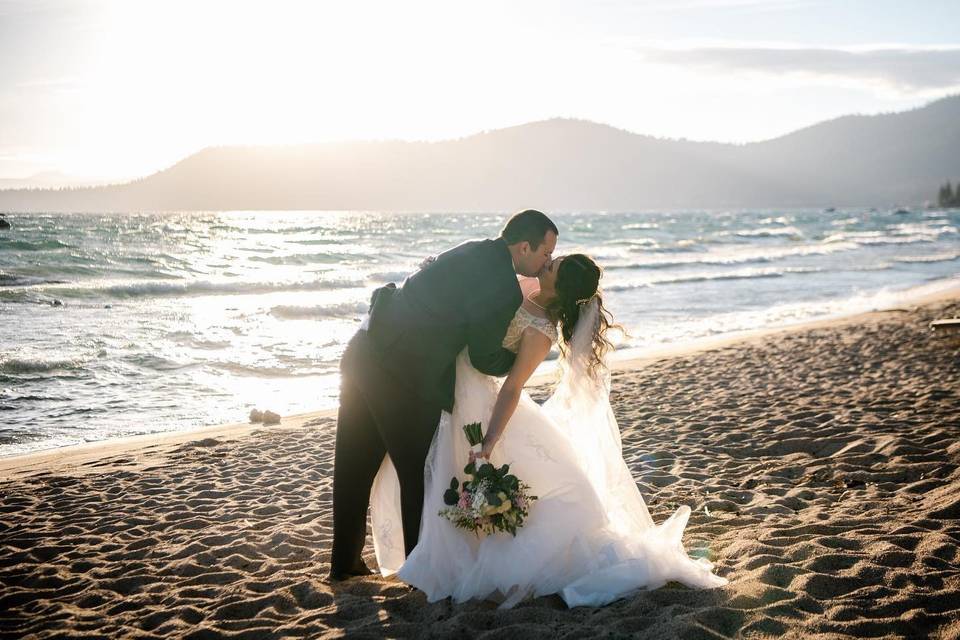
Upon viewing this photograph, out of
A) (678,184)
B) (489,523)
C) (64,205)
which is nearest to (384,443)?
(489,523)

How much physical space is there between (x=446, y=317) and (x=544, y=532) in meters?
1.24

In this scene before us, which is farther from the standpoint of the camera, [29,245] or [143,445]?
[29,245]

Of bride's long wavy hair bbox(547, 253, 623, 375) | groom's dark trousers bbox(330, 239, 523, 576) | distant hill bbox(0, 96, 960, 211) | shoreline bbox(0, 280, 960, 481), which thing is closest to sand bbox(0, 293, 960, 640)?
shoreline bbox(0, 280, 960, 481)

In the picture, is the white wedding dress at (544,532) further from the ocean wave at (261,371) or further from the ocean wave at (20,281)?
the ocean wave at (20,281)

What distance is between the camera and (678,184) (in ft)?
588

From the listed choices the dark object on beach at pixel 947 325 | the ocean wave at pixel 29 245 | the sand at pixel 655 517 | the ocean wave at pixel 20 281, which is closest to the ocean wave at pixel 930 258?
the dark object on beach at pixel 947 325

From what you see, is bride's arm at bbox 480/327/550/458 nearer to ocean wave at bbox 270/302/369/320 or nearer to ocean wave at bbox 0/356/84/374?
ocean wave at bbox 0/356/84/374

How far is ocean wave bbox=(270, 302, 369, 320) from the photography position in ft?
57.2

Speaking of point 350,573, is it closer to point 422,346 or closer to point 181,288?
point 422,346

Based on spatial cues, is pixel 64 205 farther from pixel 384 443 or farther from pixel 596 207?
pixel 384 443

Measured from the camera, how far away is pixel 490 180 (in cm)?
16600

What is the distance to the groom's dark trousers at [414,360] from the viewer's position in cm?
344

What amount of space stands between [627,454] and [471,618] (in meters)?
3.41

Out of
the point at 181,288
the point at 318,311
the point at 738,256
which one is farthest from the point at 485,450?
the point at 738,256
